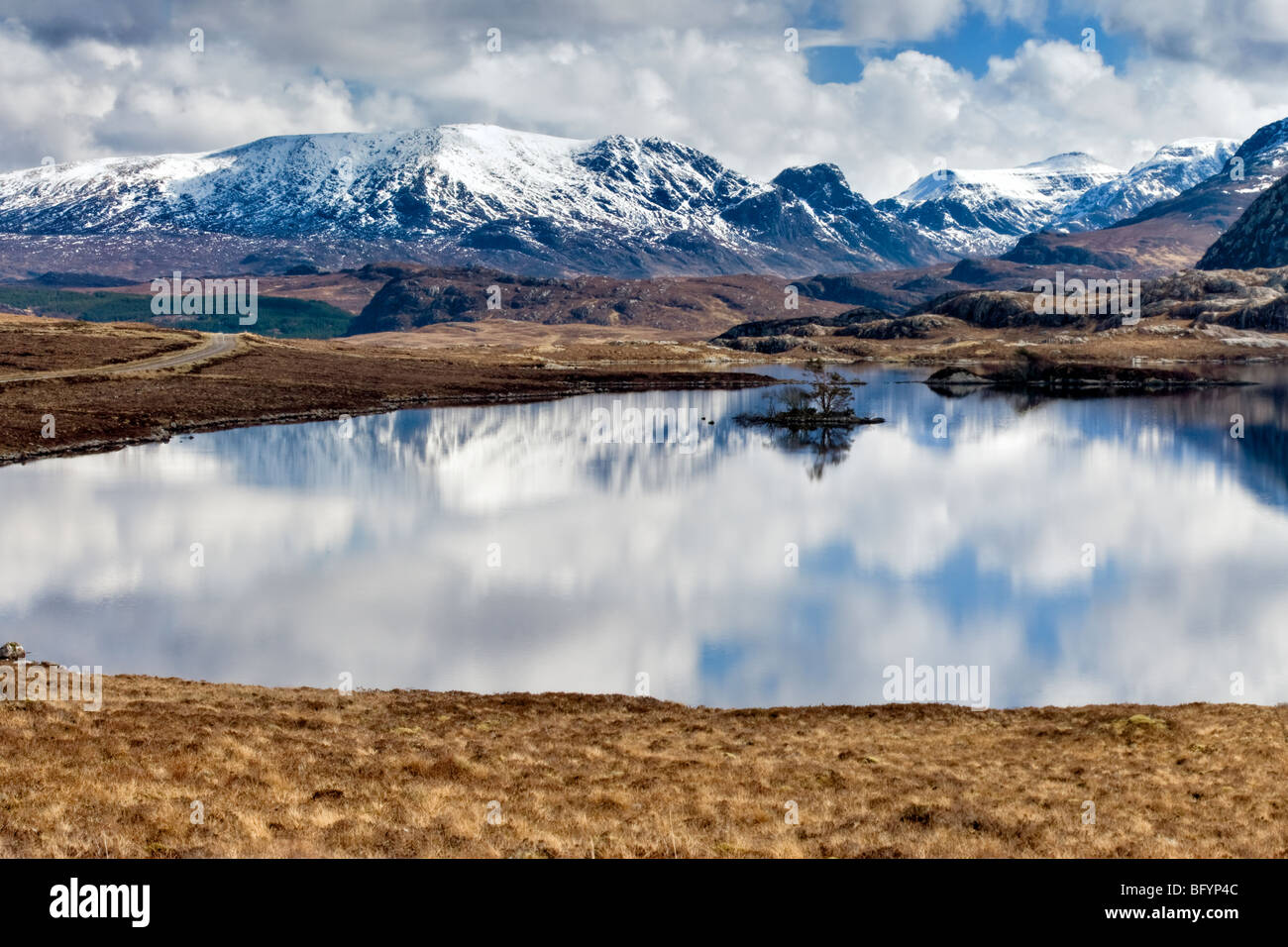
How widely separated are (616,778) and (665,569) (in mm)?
27335

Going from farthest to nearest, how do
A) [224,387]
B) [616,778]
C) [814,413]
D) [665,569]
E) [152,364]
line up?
1. [152,364]
2. [224,387]
3. [814,413]
4. [665,569]
5. [616,778]

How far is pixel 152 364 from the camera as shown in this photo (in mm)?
158000

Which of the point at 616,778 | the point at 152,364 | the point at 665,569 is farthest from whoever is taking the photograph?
the point at 152,364

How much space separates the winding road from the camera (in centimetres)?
13259

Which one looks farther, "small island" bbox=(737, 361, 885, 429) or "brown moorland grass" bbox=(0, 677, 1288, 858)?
"small island" bbox=(737, 361, 885, 429)

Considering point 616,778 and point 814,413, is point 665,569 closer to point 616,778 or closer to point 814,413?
point 616,778

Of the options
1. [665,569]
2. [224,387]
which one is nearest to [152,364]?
[224,387]

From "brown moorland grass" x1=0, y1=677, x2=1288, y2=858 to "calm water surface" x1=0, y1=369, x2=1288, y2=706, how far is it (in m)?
4.78

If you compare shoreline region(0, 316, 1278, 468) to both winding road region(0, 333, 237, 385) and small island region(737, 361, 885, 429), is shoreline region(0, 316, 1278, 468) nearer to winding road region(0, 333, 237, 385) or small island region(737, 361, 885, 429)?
winding road region(0, 333, 237, 385)

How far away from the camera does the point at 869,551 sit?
5375 cm

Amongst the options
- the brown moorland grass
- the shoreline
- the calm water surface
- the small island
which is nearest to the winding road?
the shoreline

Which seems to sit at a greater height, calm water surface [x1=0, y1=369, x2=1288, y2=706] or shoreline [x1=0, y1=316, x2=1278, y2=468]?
shoreline [x1=0, y1=316, x2=1278, y2=468]
